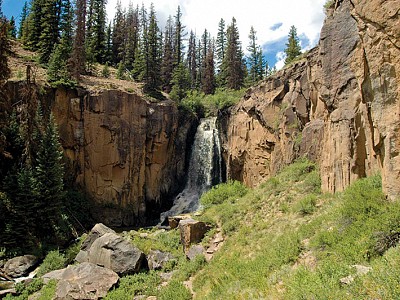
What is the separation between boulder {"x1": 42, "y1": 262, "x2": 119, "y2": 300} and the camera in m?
11.2

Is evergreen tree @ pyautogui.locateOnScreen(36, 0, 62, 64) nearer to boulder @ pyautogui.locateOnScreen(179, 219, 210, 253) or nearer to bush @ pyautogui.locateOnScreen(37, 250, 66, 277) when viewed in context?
bush @ pyautogui.locateOnScreen(37, 250, 66, 277)

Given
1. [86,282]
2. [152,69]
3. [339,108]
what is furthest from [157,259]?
[152,69]

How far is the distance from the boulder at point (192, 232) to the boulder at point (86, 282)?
3.46 metres

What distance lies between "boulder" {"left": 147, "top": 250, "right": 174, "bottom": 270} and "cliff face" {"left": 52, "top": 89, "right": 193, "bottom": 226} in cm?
1337

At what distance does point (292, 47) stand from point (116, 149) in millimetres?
23440

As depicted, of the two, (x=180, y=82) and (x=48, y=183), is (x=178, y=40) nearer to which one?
(x=180, y=82)

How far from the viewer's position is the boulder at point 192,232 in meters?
14.2

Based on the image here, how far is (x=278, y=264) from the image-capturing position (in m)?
8.00

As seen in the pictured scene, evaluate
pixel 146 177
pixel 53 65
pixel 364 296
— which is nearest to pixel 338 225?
pixel 364 296

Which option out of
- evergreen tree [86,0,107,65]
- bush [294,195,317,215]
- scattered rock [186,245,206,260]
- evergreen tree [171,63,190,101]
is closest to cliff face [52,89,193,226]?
evergreen tree [171,63,190,101]

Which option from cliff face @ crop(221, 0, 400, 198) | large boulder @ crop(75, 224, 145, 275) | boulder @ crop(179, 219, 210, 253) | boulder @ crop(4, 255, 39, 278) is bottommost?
boulder @ crop(4, 255, 39, 278)

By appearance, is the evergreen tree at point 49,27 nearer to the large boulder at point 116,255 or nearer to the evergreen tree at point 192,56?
the large boulder at point 116,255

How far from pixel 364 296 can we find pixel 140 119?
2612cm

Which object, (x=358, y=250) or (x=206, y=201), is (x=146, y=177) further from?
(x=358, y=250)
